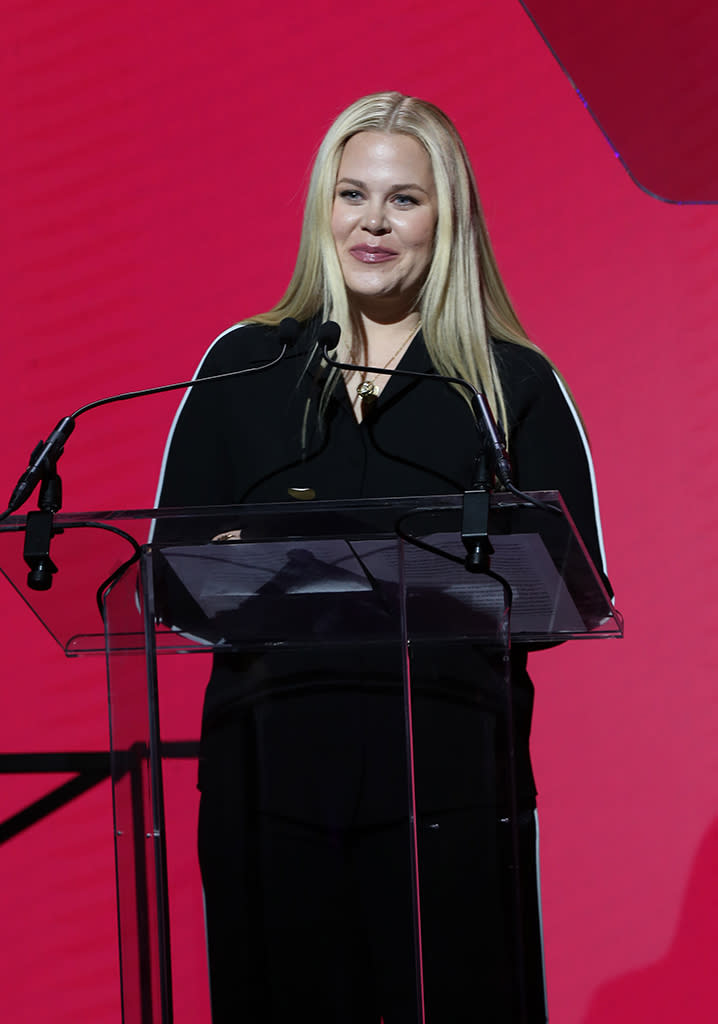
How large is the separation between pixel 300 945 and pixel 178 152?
5.66 ft

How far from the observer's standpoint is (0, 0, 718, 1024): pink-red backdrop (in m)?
2.41

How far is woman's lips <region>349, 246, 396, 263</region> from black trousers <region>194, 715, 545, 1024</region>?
2.46 ft

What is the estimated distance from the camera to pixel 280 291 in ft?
8.20

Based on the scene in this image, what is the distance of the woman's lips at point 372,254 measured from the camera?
5.68ft

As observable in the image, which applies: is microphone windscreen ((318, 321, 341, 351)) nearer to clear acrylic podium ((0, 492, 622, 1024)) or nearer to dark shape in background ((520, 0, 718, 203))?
clear acrylic podium ((0, 492, 622, 1024))

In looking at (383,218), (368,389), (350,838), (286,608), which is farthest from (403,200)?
(350,838)

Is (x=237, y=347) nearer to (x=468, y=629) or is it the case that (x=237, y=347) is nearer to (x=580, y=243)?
(x=468, y=629)

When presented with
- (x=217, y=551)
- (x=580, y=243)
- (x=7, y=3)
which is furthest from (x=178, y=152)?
(x=217, y=551)

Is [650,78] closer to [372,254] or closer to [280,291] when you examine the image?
[280,291]

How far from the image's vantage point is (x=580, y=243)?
244 centimetres

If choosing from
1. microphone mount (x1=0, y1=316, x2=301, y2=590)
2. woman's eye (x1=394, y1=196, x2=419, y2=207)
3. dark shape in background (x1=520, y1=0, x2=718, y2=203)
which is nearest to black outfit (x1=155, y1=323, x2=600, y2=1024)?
microphone mount (x1=0, y1=316, x2=301, y2=590)

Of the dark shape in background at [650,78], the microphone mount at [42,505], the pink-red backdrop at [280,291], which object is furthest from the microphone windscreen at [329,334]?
the dark shape in background at [650,78]

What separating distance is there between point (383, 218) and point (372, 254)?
0.05 metres

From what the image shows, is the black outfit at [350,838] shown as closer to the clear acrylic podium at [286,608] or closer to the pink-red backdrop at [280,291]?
the clear acrylic podium at [286,608]
